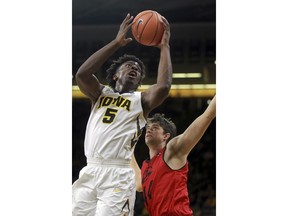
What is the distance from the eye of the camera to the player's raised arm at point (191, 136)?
17.9 ft

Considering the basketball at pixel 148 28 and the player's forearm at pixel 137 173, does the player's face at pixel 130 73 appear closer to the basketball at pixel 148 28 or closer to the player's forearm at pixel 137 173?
the basketball at pixel 148 28

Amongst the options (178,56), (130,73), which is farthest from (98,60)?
(178,56)

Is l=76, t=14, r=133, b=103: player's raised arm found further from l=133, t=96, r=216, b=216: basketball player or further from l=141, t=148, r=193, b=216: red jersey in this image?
l=141, t=148, r=193, b=216: red jersey

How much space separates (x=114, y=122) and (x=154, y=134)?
43cm

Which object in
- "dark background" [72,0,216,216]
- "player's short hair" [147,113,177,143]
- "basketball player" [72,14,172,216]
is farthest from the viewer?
"player's short hair" [147,113,177,143]

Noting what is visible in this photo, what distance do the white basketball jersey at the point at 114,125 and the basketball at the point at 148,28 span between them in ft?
1.72

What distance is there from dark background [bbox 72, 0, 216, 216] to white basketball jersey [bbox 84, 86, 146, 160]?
11cm

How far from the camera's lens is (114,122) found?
215 inches

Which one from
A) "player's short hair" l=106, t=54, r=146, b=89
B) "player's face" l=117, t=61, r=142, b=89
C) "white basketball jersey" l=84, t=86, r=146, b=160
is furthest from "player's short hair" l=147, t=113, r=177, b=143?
"player's short hair" l=106, t=54, r=146, b=89

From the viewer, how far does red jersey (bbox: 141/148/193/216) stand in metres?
5.46

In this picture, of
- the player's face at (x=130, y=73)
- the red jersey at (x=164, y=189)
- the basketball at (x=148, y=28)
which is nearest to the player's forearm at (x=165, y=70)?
the basketball at (x=148, y=28)

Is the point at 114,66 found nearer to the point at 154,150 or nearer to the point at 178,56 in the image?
the point at 178,56
